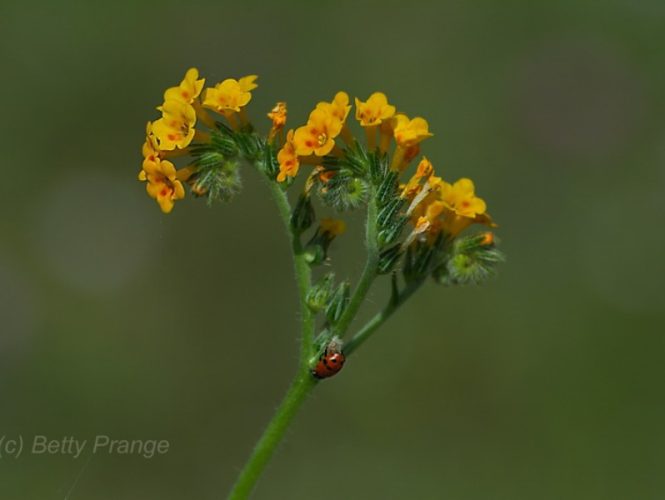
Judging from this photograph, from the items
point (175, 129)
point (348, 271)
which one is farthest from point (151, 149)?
point (348, 271)

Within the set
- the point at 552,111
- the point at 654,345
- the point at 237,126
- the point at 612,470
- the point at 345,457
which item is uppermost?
the point at 237,126

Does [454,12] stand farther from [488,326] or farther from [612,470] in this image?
[612,470]

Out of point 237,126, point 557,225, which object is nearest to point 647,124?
point 557,225

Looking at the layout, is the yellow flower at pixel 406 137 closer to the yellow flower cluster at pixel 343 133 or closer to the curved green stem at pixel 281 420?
the yellow flower cluster at pixel 343 133

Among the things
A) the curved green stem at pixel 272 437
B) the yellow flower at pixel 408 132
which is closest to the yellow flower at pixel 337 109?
the yellow flower at pixel 408 132

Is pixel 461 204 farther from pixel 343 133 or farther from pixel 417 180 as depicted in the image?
pixel 343 133

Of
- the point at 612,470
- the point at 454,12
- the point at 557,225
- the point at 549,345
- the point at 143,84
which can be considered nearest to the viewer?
the point at 612,470
